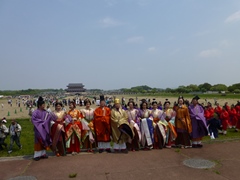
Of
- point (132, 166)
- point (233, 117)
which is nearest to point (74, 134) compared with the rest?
point (132, 166)

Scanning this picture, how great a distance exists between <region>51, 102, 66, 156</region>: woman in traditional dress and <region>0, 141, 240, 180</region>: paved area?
1.10ft

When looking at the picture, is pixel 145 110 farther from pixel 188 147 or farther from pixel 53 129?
pixel 53 129

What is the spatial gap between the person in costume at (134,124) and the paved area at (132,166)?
0.45 m

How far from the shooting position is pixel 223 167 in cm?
639

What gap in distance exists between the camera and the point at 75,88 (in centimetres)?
14638

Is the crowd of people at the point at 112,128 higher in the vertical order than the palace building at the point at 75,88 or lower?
lower

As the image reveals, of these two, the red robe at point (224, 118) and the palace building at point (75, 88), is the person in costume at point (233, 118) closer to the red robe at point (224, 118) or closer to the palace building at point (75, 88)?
the red robe at point (224, 118)

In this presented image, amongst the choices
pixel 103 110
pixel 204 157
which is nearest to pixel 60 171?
pixel 103 110

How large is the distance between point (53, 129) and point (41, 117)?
62 cm

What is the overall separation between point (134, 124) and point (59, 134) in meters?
2.88

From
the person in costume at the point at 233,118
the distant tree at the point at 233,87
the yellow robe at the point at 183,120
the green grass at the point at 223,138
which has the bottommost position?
the green grass at the point at 223,138

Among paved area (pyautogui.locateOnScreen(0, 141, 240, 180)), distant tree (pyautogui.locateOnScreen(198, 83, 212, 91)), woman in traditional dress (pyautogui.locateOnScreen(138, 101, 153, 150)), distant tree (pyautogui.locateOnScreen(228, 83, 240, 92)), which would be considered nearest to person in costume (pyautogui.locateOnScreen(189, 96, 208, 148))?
paved area (pyautogui.locateOnScreen(0, 141, 240, 180))

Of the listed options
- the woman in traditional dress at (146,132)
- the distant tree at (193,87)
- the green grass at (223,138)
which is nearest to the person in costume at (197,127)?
the green grass at (223,138)

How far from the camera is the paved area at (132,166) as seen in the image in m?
5.85
